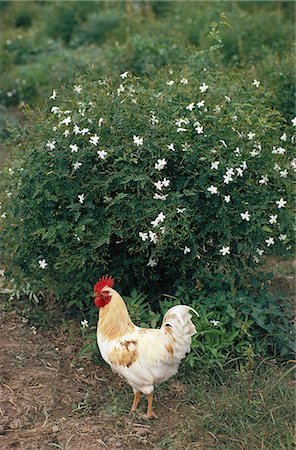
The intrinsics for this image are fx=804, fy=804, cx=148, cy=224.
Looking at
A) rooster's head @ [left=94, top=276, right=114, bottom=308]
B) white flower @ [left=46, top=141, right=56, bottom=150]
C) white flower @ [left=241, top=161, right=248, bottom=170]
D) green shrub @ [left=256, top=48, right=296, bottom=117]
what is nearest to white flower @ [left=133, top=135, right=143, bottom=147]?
white flower @ [left=46, top=141, right=56, bottom=150]

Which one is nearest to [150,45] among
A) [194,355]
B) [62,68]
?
[62,68]

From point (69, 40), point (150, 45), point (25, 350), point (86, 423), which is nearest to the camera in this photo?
point (86, 423)

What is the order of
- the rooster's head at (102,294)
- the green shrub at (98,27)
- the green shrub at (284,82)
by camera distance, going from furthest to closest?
the green shrub at (98,27)
the green shrub at (284,82)
the rooster's head at (102,294)

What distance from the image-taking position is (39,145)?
475cm

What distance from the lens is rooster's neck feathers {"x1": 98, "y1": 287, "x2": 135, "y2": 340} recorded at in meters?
4.05

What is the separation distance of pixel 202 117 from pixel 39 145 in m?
0.97

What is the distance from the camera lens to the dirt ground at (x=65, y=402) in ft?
13.0

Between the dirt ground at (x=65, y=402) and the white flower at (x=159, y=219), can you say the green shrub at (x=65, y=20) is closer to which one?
the dirt ground at (x=65, y=402)

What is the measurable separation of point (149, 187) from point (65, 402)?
50.1 inches

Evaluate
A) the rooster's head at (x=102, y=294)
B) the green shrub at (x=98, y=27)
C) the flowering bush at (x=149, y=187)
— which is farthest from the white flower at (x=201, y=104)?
the green shrub at (x=98, y=27)

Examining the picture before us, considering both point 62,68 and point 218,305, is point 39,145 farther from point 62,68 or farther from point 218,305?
point 62,68

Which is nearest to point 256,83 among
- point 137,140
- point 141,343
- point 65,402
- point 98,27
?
point 137,140

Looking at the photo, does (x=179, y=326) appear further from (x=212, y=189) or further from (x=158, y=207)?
(x=212, y=189)

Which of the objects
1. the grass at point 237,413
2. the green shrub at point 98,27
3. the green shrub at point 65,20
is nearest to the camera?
the grass at point 237,413
